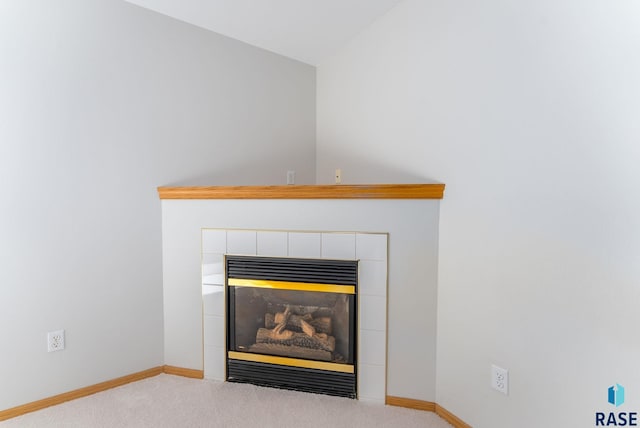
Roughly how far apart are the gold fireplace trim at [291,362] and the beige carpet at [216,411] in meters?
0.16

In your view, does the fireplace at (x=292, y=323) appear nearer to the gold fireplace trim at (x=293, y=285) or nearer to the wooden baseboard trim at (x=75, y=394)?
the gold fireplace trim at (x=293, y=285)

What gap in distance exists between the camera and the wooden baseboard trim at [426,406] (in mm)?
1935

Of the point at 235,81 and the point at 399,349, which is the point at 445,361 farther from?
the point at 235,81

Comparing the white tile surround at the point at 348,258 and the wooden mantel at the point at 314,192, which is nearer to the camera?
the wooden mantel at the point at 314,192

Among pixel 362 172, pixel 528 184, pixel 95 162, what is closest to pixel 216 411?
pixel 95 162

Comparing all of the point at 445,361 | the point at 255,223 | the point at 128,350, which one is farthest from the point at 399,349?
the point at 128,350

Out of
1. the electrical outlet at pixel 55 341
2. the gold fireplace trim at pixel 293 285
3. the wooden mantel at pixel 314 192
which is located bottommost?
the electrical outlet at pixel 55 341

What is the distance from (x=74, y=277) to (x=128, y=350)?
0.57 m

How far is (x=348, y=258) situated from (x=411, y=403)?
86cm

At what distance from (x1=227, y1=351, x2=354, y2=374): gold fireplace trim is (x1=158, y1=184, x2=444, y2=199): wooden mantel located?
971mm

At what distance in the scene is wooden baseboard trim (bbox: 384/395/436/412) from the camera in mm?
2064

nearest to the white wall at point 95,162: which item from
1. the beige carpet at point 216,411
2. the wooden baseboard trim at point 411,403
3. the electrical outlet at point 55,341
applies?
the electrical outlet at point 55,341

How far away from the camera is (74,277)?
217cm

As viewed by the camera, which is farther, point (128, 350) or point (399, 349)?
point (128, 350)
